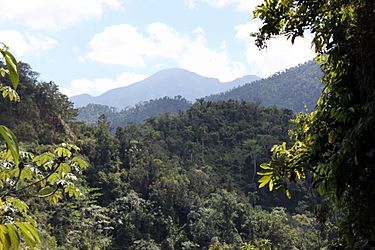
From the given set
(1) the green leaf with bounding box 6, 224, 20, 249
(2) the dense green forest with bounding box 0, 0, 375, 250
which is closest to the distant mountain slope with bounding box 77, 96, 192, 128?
(2) the dense green forest with bounding box 0, 0, 375, 250

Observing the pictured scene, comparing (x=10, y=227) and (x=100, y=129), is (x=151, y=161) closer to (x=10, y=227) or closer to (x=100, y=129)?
(x=100, y=129)

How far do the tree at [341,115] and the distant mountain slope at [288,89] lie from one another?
185 feet

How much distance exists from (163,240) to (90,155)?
6.75 m

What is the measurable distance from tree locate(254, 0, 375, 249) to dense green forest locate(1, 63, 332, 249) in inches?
491

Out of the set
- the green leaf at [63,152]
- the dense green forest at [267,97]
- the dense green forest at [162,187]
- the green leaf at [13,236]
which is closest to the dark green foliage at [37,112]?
the dense green forest at [162,187]

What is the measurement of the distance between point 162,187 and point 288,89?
4876 centimetres

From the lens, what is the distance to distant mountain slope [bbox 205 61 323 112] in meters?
59.4

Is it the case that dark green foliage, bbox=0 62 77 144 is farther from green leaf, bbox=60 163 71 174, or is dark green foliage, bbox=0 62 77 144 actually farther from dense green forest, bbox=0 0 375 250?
green leaf, bbox=60 163 71 174

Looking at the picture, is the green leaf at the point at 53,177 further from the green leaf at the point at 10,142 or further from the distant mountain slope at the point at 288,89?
the distant mountain slope at the point at 288,89

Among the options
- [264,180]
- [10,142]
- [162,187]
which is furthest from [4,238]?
[162,187]

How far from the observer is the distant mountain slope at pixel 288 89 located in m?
59.4

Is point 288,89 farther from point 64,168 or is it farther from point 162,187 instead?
point 64,168

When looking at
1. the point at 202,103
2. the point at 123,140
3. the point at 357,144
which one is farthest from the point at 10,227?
the point at 202,103

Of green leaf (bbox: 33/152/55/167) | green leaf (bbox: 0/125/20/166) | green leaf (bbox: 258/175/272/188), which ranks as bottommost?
green leaf (bbox: 258/175/272/188)
